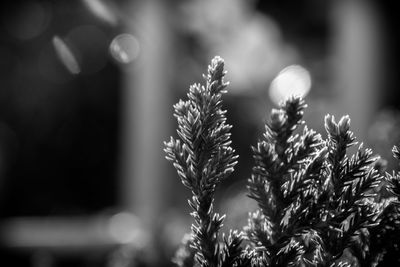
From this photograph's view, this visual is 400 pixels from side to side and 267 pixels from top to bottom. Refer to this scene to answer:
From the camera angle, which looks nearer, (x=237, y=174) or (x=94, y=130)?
(x=237, y=174)

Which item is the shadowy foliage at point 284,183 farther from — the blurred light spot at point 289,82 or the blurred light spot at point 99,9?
the blurred light spot at point 289,82

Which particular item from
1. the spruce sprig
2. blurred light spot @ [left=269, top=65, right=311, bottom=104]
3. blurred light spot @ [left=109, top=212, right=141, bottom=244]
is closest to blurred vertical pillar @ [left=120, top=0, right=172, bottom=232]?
blurred light spot @ [left=109, top=212, right=141, bottom=244]

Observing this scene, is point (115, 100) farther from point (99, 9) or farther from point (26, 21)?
point (99, 9)

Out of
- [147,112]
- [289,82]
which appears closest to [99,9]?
[289,82]

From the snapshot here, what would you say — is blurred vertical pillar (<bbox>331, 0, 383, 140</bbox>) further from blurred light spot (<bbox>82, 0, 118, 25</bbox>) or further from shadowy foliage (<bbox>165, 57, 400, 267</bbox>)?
shadowy foliage (<bbox>165, 57, 400, 267</bbox>)

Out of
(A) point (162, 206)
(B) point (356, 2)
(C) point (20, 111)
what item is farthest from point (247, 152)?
(C) point (20, 111)

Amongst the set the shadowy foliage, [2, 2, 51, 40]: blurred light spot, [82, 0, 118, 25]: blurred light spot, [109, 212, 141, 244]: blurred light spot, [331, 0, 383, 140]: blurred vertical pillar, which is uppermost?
[2, 2, 51, 40]: blurred light spot

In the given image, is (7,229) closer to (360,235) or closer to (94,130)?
(94,130)
